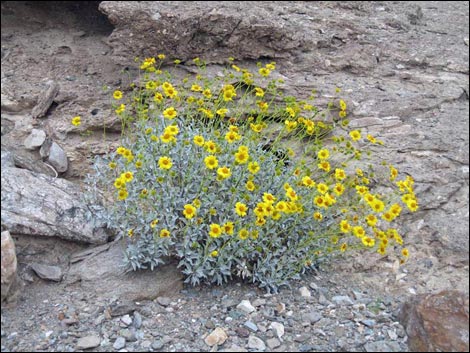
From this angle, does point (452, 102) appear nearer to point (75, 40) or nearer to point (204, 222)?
point (204, 222)

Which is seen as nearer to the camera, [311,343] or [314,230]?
[311,343]

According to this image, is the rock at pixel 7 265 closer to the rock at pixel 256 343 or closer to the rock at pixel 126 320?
the rock at pixel 126 320

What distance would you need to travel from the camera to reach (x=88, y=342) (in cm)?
294

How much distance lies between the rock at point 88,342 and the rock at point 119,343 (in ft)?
0.29

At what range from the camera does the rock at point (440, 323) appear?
2.80 metres

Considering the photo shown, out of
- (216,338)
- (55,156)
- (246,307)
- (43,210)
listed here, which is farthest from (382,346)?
(55,156)

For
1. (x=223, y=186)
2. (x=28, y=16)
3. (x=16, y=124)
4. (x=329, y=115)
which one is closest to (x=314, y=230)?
(x=223, y=186)

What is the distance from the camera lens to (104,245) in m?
3.63

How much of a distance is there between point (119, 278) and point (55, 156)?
1259 mm

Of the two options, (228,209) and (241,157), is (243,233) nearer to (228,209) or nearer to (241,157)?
(228,209)

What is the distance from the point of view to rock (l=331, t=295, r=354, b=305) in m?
3.40

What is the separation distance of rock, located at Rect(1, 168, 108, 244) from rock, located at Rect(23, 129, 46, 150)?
54 centimetres

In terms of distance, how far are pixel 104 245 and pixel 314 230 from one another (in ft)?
4.51

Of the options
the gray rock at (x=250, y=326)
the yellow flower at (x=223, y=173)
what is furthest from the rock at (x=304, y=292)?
the yellow flower at (x=223, y=173)
